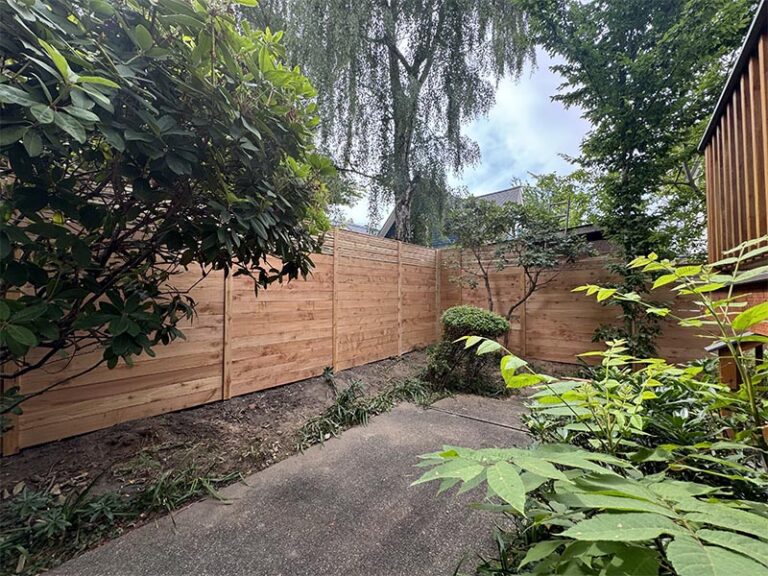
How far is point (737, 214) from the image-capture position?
194cm

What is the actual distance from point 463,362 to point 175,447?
3339 millimetres

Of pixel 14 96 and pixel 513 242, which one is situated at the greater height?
pixel 513 242

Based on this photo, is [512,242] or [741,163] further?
[512,242]

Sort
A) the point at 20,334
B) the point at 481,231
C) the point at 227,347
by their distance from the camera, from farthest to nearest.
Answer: the point at 481,231 → the point at 227,347 → the point at 20,334

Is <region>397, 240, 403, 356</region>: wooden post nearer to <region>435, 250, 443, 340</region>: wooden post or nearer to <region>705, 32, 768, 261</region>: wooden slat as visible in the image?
<region>435, 250, 443, 340</region>: wooden post

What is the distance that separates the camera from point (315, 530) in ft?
5.79

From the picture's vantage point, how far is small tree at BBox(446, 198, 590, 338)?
5.06 meters

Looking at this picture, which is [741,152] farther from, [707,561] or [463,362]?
[463,362]

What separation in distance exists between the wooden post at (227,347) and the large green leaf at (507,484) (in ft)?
10.1

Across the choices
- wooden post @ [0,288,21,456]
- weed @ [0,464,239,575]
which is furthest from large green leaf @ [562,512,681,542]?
wooden post @ [0,288,21,456]

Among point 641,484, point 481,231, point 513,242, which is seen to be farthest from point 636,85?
point 641,484

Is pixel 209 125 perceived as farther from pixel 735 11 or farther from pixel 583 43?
pixel 735 11

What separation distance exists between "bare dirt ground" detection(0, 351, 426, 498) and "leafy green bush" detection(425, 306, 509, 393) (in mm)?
1634

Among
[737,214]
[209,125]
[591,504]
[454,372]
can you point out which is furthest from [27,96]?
[454,372]
